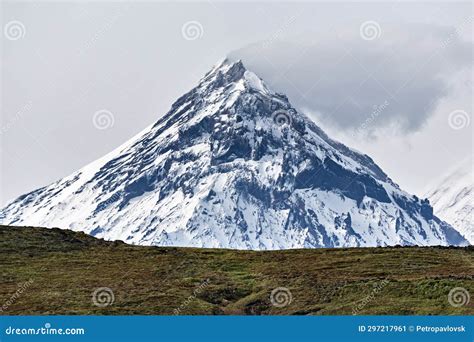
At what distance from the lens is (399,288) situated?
9756 centimetres

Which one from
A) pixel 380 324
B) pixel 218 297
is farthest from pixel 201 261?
pixel 380 324

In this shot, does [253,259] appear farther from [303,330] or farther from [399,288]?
[303,330]

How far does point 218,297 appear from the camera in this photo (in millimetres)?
101312

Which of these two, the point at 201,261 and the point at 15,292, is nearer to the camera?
the point at 15,292

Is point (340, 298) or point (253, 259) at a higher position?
point (253, 259)

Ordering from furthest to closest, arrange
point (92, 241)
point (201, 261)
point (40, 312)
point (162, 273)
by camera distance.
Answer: point (92, 241) → point (201, 261) → point (162, 273) → point (40, 312)

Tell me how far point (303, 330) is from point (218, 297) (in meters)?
37.8

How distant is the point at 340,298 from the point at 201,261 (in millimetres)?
30603

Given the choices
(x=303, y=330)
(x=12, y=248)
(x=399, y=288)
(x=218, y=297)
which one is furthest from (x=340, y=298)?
(x=12, y=248)

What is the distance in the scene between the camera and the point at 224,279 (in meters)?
110

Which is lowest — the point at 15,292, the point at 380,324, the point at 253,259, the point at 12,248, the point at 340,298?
the point at 380,324

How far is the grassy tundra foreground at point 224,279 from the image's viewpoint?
308ft

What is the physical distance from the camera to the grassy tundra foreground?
93.9 m

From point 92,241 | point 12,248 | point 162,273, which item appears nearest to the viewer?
point 162,273
